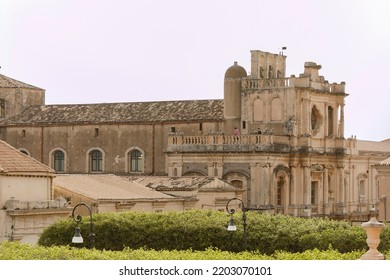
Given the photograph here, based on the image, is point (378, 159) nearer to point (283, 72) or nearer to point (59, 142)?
point (283, 72)

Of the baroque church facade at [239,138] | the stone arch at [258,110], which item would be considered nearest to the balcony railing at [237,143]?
the baroque church facade at [239,138]

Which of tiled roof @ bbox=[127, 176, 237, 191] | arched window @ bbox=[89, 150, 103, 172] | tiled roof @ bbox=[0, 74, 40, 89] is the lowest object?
tiled roof @ bbox=[127, 176, 237, 191]

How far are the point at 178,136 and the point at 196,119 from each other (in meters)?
2.10

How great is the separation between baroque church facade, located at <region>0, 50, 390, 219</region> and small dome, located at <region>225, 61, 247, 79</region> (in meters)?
0.05

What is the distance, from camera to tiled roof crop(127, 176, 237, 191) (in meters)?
56.8

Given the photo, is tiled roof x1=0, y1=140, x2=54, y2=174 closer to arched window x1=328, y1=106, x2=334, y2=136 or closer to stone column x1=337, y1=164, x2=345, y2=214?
stone column x1=337, y1=164, x2=345, y2=214

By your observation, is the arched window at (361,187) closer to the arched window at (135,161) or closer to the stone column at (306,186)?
the stone column at (306,186)

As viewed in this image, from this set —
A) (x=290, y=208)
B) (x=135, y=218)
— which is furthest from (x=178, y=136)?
(x=135, y=218)

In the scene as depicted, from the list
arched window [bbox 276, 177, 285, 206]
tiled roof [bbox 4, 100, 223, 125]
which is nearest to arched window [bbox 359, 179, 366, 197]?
arched window [bbox 276, 177, 285, 206]

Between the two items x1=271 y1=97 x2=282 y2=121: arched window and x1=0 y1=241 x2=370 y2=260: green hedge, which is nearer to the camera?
x1=0 y1=241 x2=370 y2=260: green hedge

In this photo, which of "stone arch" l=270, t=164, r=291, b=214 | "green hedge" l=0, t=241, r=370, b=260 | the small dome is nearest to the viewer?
"green hedge" l=0, t=241, r=370, b=260

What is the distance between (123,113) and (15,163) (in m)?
24.4

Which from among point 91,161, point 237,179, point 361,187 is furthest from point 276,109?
point 91,161

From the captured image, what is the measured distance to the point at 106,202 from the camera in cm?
4997
